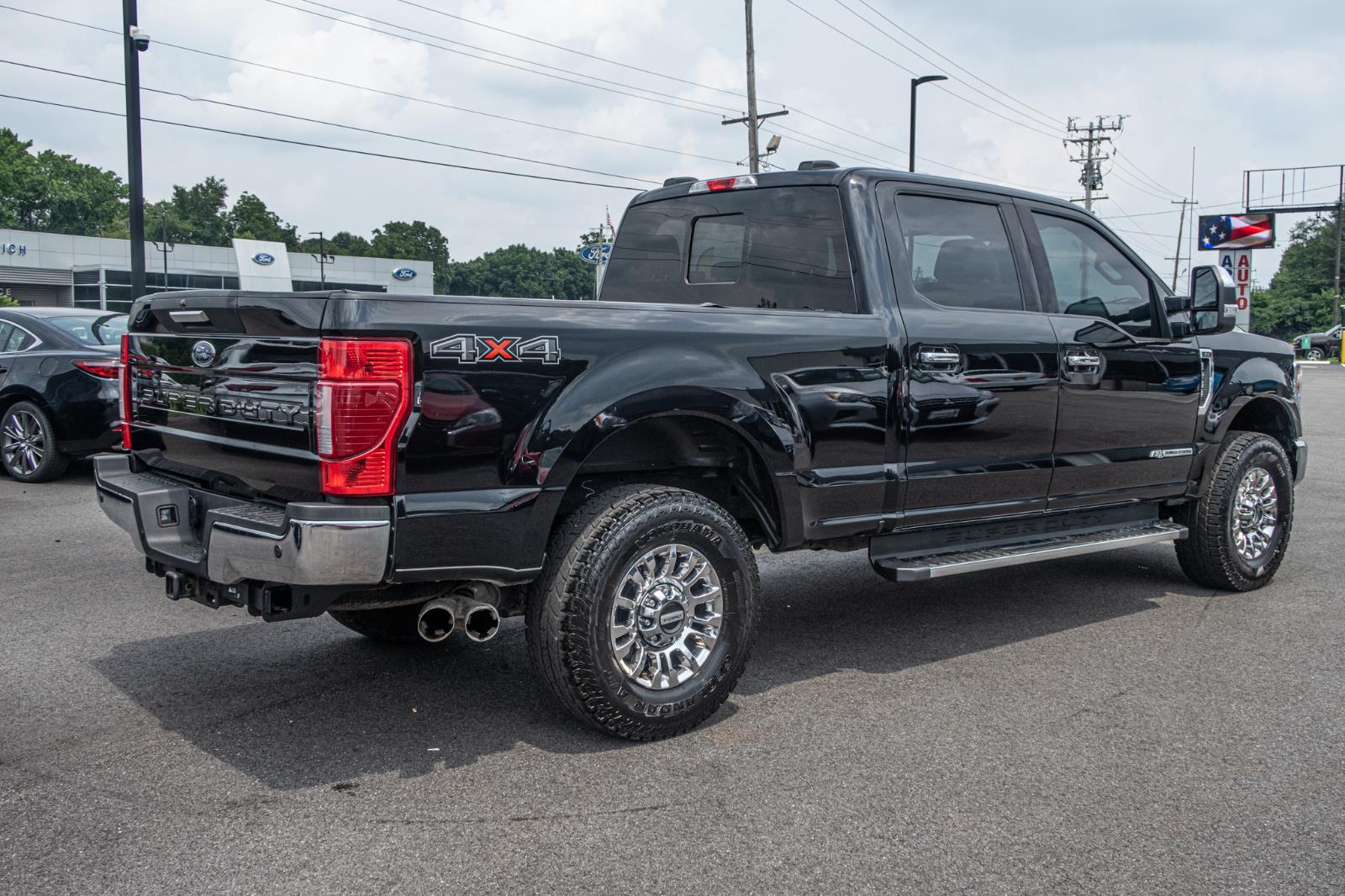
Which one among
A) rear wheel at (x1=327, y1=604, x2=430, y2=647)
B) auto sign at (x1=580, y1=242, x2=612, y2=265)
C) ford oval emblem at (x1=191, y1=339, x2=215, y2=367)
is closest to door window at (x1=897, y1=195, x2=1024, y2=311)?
rear wheel at (x1=327, y1=604, x2=430, y2=647)

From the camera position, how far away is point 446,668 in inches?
191

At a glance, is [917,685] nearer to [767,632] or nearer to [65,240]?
[767,632]

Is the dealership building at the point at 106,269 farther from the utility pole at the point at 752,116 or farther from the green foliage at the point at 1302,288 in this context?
the green foliage at the point at 1302,288

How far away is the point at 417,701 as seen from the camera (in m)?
4.43

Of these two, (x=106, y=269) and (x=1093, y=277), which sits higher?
(x=106, y=269)

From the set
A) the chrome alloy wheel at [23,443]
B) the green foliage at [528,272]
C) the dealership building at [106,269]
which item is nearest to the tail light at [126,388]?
the chrome alloy wheel at [23,443]

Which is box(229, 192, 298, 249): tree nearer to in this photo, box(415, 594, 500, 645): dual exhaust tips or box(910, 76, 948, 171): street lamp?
box(910, 76, 948, 171): street lamp

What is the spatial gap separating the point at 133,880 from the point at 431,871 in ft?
2.42

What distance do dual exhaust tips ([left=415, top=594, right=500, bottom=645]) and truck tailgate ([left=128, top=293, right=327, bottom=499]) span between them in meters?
0.60

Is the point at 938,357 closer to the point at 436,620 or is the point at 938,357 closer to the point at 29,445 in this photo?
the point at 436,620

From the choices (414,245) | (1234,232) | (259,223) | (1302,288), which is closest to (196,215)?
(259,223)

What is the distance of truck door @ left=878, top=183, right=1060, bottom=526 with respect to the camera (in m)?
4.84

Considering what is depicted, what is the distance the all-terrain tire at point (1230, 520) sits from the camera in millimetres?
6316

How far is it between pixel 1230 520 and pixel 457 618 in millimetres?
4456
